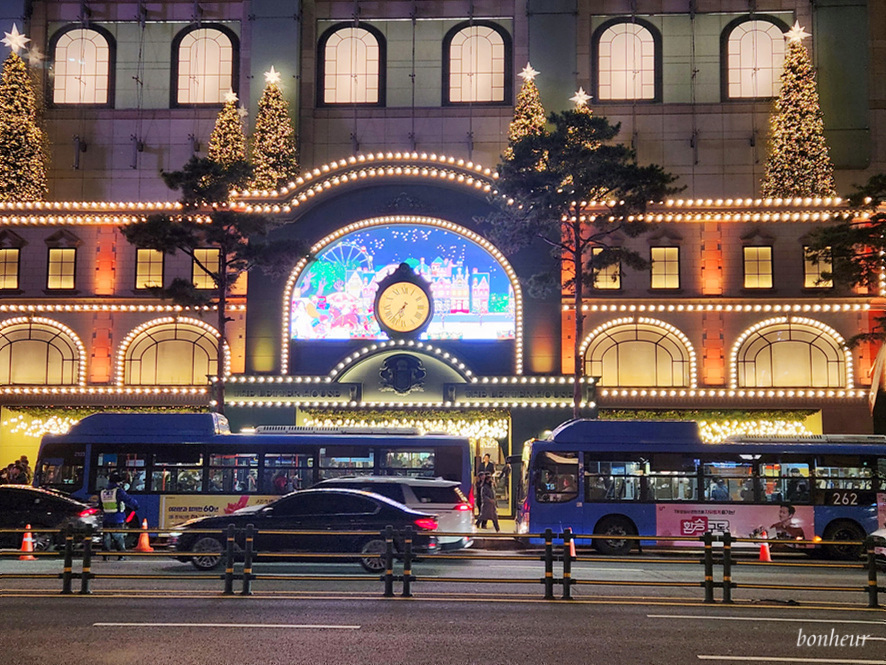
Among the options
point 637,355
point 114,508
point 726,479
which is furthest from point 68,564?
point 637,355

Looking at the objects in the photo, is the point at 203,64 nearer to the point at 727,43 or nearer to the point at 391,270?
the point at 391,270

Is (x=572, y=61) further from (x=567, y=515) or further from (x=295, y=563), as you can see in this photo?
(x=295, y=563)

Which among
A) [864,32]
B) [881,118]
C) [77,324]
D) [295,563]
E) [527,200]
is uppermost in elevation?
[864,32]

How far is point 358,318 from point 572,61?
692 inches

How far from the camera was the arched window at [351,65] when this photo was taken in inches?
1930

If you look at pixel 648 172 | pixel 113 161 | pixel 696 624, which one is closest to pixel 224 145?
pixel 113 161

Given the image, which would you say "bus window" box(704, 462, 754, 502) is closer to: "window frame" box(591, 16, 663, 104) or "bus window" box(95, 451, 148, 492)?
"bus window" box(95, 451, 148, 492)

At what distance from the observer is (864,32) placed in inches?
1887

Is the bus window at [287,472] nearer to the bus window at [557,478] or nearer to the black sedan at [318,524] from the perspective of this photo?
the black sedan at [318,524]

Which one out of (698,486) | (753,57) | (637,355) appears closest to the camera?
(698,486)

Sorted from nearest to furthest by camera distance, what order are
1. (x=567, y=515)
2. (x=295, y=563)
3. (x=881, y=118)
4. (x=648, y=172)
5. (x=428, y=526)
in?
(x=428, y=526)
(x=295, y=563)
(x=567, y=515)
(x=648, y=172)
(x=881, y=118)

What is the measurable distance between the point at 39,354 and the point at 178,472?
49.7 feet

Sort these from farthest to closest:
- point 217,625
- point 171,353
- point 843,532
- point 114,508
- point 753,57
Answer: point 753,57
point 171,353
point 843,532
point 114,508
point 217,625

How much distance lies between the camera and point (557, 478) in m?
26.2
